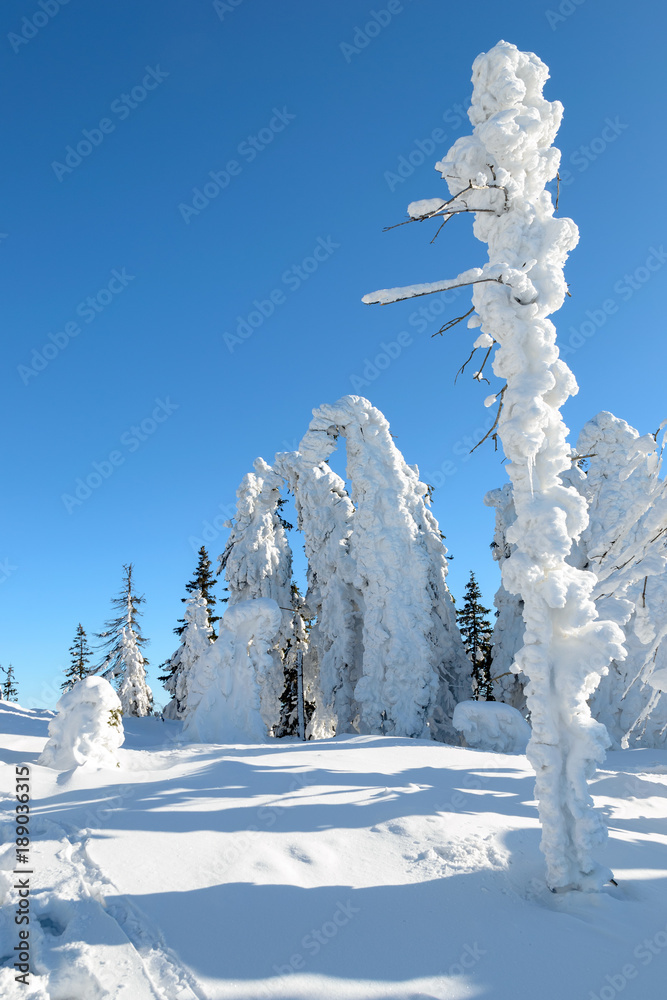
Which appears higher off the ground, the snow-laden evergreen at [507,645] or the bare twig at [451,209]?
the bare twig at [451,209]

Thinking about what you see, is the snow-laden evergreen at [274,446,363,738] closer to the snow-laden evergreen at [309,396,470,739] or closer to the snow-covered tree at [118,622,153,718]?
the snow-laden evergreen at [309,396,470,739]

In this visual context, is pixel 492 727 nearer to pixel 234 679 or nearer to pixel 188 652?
pixel 234 679

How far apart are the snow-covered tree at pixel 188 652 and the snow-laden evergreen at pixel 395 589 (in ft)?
19.5

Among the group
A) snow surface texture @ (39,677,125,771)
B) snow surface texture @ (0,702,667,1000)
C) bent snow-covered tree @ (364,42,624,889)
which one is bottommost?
snow surface texture @ (0,702,667,1000)

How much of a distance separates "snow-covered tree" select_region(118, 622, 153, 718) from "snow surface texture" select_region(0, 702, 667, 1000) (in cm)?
1953

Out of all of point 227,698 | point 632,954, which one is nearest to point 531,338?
point 632,954

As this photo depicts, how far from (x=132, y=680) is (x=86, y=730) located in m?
18.6

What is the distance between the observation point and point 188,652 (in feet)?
66.7

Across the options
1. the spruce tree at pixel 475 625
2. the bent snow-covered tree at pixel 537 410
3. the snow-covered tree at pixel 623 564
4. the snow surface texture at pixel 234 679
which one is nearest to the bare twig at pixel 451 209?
the bent snow-covered tree at pixel 537 410

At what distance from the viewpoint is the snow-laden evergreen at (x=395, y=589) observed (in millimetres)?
15984

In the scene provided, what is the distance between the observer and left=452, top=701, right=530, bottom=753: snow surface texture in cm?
1394

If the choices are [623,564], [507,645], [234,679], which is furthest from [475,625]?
[623,564]

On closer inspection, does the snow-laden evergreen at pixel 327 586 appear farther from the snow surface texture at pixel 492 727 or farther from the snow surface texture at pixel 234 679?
the snow surface texture at pixel 234 679

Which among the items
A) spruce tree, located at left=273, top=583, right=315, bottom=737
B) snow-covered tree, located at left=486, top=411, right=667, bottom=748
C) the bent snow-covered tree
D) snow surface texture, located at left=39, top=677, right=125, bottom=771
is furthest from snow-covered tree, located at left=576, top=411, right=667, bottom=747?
spruce tree, located at left=273, top=583, right=315, bottom=737
